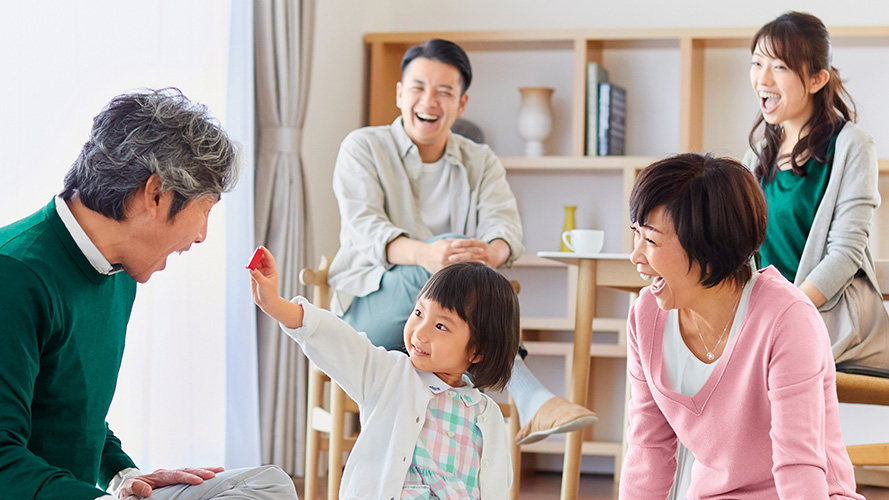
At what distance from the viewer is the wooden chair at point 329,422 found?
229cm

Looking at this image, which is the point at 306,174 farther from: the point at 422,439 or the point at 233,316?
the point at 422,439

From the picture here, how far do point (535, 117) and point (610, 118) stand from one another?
29 centimetres

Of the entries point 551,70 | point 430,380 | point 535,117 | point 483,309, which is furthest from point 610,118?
point 430,380

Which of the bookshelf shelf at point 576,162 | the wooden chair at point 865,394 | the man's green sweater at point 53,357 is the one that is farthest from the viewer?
the bookshelf shelf at point 576,162

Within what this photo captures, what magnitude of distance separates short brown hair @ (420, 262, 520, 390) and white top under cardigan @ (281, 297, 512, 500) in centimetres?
9

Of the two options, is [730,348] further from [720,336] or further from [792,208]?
[792,208]

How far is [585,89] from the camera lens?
11.2 ft

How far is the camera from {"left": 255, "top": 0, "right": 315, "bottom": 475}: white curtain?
114 inches

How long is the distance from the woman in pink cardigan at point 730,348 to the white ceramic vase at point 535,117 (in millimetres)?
2058

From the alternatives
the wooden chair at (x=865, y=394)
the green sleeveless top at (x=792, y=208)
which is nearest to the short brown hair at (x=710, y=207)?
the wooden chair at (x=865, y=394)

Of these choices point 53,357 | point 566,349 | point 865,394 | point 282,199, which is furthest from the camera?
point 566,349

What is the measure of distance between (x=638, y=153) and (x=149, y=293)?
2.06 meters

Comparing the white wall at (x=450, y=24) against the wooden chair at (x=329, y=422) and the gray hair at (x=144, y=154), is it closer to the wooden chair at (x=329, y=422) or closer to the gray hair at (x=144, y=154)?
the wooden chair at (x=329, y=422)

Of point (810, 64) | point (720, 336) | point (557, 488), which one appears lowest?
point (557, 488)
